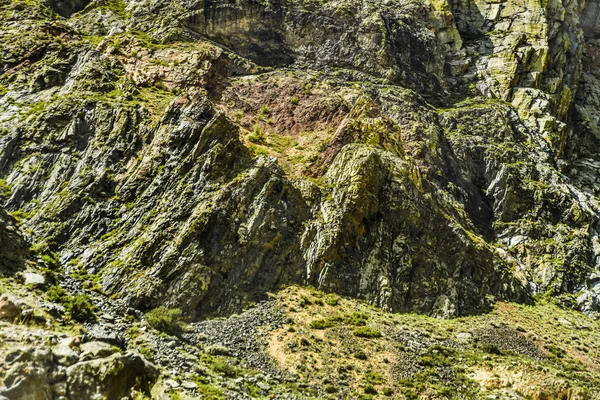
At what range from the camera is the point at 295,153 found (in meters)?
48.1

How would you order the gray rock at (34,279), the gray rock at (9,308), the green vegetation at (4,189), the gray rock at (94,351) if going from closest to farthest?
the gray rock at (94,351) → the gray rock at (9,308) → the gray rock at (34,279) → the green vegetation at (4,189)

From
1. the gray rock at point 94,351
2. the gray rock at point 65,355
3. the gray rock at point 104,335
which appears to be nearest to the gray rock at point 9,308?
the gray rock at point 65,355

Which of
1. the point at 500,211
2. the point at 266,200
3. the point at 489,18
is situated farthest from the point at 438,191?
the point at 489,18

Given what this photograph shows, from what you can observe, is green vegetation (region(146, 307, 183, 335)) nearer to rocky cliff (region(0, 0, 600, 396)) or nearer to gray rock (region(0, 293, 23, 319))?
rocky cliff (region(0, 0, 600, 396))

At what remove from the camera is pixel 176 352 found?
1044 inches

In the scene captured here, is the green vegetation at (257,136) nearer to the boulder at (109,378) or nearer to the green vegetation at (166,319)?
the green vegetation at (166,319)

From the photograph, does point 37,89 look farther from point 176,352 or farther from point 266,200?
point 176,352

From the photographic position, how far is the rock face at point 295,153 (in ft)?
118

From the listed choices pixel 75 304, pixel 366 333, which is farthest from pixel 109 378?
pixel 366 333

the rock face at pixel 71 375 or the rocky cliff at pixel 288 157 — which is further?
the rocky cliff at pixel 288 157

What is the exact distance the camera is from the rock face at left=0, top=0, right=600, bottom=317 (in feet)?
118

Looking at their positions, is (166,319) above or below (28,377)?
below

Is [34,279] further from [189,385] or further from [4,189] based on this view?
[4,189]

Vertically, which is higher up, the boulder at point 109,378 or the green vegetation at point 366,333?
the boulder at point 109,378
